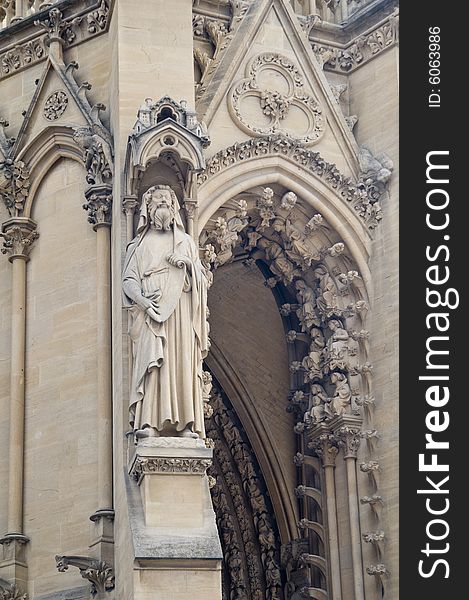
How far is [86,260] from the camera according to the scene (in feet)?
54.2

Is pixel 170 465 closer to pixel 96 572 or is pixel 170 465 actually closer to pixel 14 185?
pixel 96 572

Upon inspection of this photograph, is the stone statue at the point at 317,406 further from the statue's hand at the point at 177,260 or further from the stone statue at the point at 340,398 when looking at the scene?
the statue's hand at the point at 177,260

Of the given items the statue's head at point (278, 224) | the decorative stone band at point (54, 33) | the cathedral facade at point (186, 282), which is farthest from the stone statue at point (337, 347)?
the decorative stone band at point (54, 33)

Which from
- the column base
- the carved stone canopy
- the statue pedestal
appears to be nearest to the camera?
the statue pedestal

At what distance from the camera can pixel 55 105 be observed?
1723 centimetres

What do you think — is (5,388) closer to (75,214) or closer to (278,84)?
(75,214)

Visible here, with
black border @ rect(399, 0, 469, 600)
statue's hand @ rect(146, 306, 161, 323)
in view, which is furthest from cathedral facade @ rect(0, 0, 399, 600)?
black border @ rect(399, 0, 469, 600)

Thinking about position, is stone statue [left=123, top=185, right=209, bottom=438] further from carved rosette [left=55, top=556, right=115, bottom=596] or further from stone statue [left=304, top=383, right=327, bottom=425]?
stone statue [left=304, top=383, right=327, bottom=425]

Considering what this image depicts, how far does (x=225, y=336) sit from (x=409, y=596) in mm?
5394

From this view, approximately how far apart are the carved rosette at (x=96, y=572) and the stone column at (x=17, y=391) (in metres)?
0.69

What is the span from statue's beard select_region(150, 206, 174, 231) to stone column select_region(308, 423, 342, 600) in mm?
3028

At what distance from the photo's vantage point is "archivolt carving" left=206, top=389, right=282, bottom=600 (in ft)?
A: 62.6

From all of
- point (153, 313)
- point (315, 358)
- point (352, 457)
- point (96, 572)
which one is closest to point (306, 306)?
point (315, 358)

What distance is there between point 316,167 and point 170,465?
409 cm
